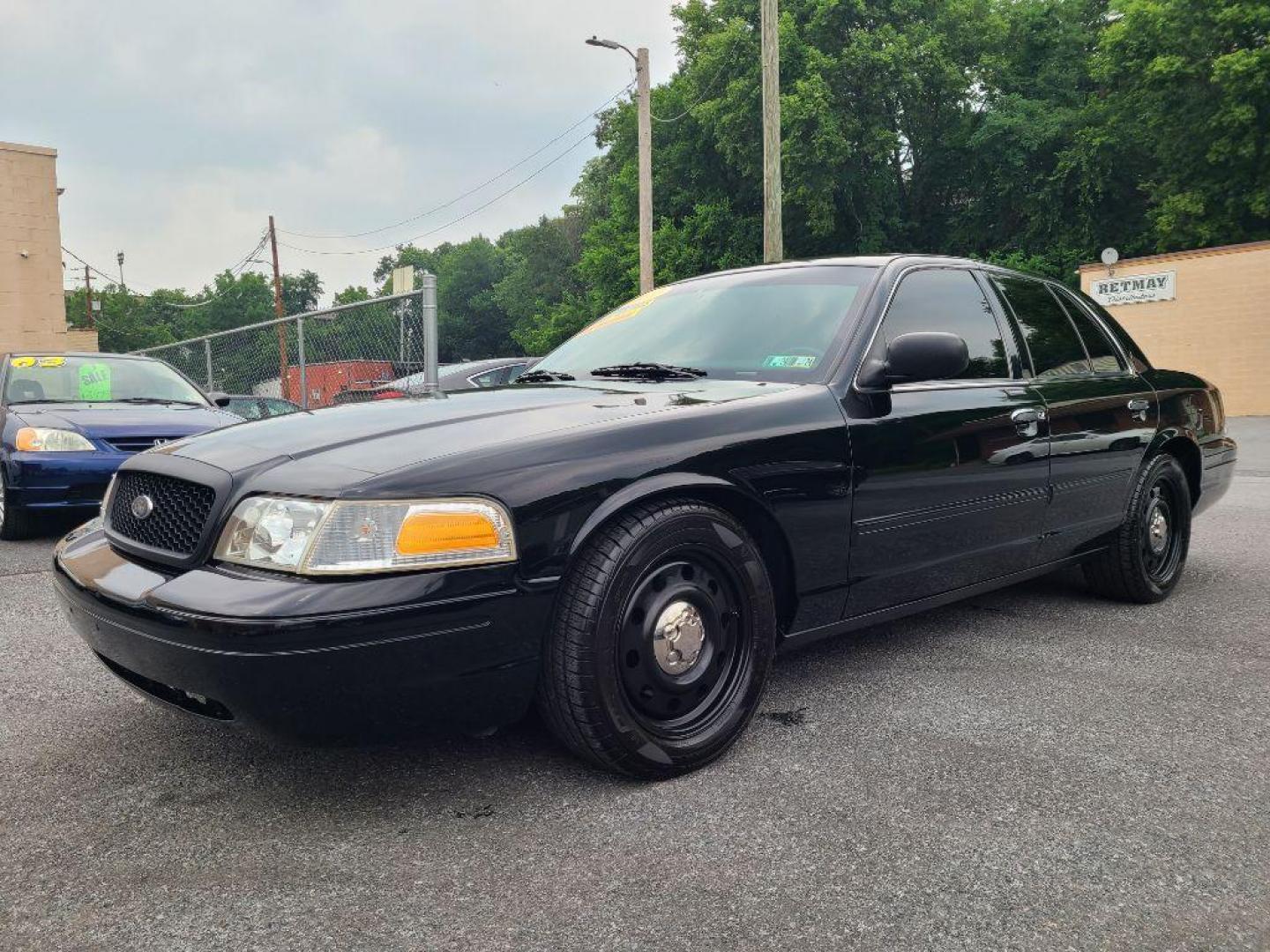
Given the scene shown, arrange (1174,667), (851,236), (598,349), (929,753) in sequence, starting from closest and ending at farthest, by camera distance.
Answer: (929,753), (1174,667), (598,349), (851,236)

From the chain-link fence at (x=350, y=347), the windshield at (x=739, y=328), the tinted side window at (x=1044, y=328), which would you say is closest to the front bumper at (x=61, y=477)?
the chain-link fence at (x=350, y=347)

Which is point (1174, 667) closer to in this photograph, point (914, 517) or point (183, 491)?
point (914, 517)

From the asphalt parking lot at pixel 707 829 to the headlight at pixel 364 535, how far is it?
45 centimetres

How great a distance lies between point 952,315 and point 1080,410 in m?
0.77

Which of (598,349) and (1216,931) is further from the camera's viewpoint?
(598,349)

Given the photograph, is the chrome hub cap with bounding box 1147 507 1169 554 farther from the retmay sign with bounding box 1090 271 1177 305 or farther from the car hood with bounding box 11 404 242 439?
the retmay sign with bounding box 1090 271 1177 305

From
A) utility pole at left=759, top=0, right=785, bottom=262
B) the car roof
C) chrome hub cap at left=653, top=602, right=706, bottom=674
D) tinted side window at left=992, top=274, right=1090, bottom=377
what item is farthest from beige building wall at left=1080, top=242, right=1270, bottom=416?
chrome hub cap at left=653, top=602, right=706, bottom=674

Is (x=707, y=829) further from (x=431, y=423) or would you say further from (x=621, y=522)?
(x=431, y=423)

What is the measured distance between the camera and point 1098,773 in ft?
8.29

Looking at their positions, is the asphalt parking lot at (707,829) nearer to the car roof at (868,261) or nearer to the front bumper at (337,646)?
the front bumper at (337,646)

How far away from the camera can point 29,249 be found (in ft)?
76.1

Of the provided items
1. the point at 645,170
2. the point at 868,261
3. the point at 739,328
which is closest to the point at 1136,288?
the point at 645,170

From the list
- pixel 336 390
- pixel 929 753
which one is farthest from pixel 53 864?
pixel 336 390

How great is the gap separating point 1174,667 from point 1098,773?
1167 mm
